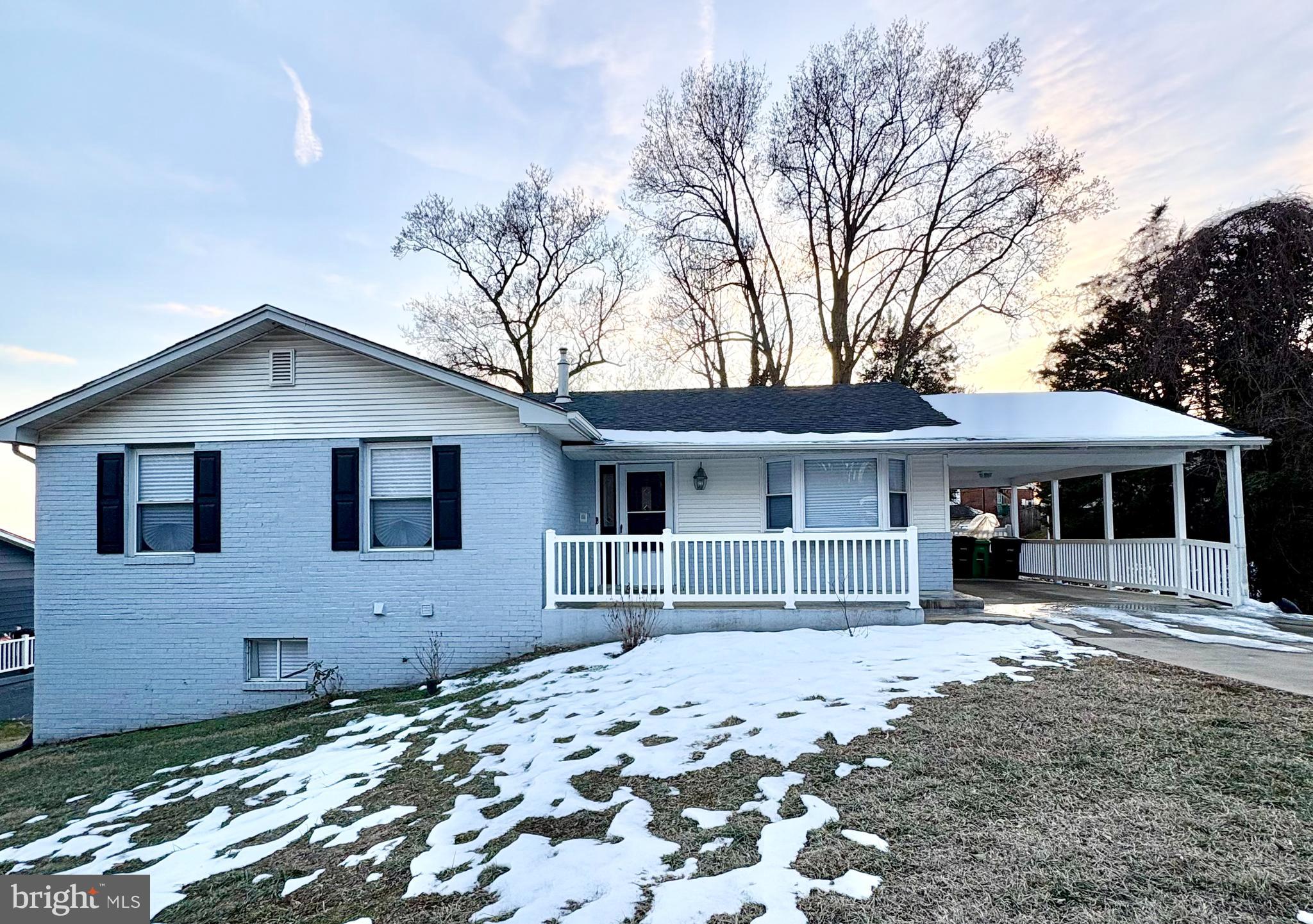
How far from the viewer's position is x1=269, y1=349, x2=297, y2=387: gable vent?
352 inches

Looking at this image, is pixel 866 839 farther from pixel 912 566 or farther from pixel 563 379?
pixel 563 379

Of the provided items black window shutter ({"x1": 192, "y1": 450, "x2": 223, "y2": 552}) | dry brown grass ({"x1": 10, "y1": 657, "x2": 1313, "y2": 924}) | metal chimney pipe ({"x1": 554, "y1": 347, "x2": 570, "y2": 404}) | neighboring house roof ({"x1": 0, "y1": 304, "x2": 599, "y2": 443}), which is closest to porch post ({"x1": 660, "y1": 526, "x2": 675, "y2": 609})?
neighboring house roof ({"x1": 0, "y1": 304, "x2": 599, "y2": 443})

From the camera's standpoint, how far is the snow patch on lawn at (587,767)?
2967 mm

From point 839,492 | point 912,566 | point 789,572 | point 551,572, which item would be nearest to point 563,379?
A: point 551,572

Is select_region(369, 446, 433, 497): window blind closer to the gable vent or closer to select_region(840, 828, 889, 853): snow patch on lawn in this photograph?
the gable vent

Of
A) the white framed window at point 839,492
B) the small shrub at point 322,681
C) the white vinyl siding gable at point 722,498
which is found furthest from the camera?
the white vinyl siding gable at point 722,498

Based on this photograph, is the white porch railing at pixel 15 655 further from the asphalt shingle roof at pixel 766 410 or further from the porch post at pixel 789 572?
the porch post at pixel 789 572

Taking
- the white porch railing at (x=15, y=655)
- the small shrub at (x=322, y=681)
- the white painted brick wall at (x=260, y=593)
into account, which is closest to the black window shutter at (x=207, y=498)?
the white painted brick wall at (x=260, y=593)

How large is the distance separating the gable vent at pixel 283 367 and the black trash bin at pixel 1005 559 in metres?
15.8

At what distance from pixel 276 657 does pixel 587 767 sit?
6576 millimetres

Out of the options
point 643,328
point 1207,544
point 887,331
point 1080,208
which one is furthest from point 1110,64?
point 643,328

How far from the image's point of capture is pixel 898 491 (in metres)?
10.6

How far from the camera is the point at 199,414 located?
9.02 m

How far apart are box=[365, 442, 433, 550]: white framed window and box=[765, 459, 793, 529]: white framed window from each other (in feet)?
16.6
